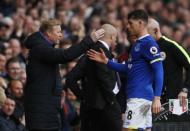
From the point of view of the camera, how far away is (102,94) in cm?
1067

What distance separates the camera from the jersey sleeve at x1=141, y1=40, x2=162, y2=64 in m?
9.45

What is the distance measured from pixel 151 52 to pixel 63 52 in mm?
1076

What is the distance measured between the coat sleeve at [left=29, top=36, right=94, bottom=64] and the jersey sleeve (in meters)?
0.67

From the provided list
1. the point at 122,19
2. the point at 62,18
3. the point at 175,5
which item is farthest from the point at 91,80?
the point at 175,5

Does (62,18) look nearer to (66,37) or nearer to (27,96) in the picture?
(66,37)

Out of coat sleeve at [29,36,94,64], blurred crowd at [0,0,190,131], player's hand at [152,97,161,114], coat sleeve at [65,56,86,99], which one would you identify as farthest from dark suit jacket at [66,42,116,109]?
player's hand at [152,97,161,114]

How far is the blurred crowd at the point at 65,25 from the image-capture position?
13.0m

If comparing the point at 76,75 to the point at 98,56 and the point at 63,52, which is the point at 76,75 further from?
the point at 63,52

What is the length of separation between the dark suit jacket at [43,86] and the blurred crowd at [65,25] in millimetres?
995

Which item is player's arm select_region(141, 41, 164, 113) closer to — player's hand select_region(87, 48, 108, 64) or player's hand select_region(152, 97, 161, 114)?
player's hand select_region(152, 97, 161, 114)

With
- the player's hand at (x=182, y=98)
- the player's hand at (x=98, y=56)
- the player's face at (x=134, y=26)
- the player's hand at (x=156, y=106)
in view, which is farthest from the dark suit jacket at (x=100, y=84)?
the player's hand at (x=156, y=106)

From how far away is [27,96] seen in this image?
999 cm

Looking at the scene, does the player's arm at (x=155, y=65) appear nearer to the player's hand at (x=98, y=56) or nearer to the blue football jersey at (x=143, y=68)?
the blue football jersey at (x=143, y=68)

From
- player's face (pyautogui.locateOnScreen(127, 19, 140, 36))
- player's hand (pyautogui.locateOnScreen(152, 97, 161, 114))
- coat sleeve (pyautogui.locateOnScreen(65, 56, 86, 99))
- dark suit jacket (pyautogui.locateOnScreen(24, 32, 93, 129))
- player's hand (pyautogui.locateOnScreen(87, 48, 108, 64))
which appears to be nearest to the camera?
player's hand (pyautogui.locateOnScreen(152, 97, 161, 114))
